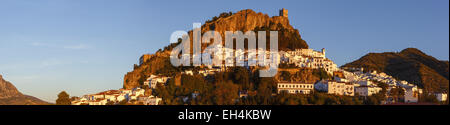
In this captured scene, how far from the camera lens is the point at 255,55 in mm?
98812

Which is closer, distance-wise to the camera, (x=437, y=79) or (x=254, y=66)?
(x=254, y=66)

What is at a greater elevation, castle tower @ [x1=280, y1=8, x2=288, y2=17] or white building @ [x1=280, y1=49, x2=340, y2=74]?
castle tower @ [x1=280, y1=8, x2=288, y2=17]

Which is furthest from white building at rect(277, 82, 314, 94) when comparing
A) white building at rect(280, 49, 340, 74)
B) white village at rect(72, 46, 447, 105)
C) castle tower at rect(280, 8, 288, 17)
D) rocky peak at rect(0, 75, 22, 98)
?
rocky peak at rect(0, 75, 22, 98)

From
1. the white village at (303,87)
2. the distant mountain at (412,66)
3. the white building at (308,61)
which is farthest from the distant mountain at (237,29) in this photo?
the distant mountain at (412,66)

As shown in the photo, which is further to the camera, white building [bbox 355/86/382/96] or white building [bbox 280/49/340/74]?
white building [bbox 280/49/340/74]

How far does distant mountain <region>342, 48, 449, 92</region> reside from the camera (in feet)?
388

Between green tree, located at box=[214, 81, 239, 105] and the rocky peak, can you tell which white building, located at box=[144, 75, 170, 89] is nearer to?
green tree, located at box=[214, 81, 239, 105]

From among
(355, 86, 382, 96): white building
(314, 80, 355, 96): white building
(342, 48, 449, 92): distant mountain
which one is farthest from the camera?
(342, 48, 449, 92): distant mountain

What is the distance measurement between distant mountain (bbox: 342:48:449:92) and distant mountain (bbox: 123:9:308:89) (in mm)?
21658
